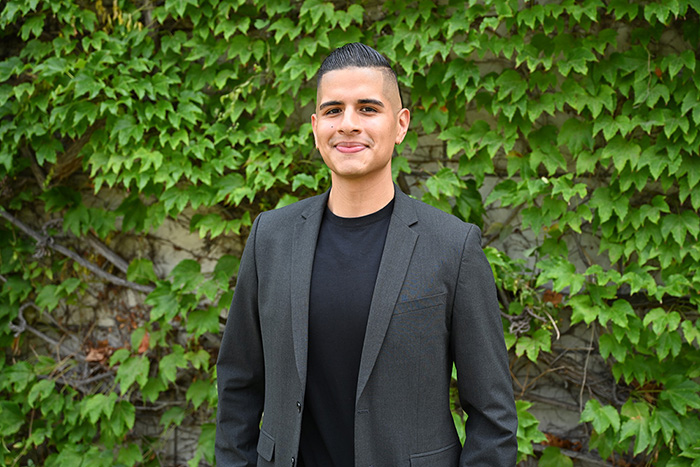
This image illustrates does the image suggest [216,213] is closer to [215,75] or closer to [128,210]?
[128,210]

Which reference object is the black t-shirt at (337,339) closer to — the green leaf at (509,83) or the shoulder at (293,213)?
the shoulder at (293,213)

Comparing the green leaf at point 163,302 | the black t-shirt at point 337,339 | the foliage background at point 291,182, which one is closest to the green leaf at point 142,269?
the foliage background at point 291,182

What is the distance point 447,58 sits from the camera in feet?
9.14

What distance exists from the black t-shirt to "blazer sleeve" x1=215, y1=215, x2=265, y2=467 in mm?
205

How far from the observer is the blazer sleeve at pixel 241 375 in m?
1.52

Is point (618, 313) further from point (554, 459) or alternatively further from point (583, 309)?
point (554, 459)

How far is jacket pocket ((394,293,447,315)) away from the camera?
134 centimetres

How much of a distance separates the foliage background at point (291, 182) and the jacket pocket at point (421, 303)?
51.6 inches

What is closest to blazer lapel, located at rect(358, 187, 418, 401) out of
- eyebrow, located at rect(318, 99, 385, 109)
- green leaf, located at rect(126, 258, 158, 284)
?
eyebrow, located at rect(318, 99, 385, 109)

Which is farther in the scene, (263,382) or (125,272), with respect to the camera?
(125,272)

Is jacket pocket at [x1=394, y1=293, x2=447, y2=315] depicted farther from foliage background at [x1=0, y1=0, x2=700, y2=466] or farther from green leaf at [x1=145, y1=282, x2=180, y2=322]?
green leaf at [x1=145, y1=282, x2=180, y2=322]

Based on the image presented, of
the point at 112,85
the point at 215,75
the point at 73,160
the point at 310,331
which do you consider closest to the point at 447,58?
the point at 215,75

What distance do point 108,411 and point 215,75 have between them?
70.7 inches

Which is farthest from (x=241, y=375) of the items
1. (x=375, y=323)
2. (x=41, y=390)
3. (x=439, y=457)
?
(x=41, y=390)
